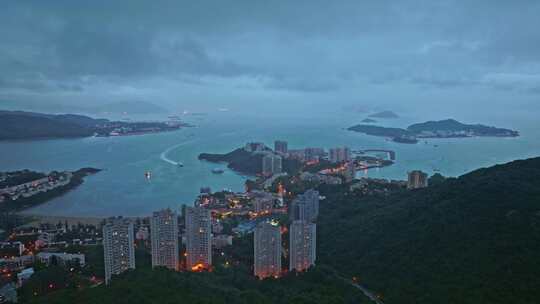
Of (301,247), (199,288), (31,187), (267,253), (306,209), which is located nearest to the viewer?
(199,288)

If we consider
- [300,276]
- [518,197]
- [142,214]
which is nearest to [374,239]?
[300,276]

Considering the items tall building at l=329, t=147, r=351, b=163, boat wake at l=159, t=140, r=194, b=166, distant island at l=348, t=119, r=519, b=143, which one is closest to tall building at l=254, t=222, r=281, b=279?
tall building at l=329, t=147, r=351, b=163

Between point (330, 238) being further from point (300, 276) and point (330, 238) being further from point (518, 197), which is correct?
point (518, 197)

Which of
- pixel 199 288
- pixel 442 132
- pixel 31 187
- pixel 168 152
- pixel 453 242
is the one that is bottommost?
pixel 199 288

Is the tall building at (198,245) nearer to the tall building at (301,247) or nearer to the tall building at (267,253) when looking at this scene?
the tall building at (267,253)

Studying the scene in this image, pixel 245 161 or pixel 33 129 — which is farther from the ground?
pixel 33 129

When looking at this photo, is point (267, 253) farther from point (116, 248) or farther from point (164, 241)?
point (116, 248)

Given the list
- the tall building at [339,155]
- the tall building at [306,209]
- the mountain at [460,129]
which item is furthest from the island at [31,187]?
the mountain at [460,129]

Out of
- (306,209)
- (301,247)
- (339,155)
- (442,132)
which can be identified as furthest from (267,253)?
(442,132)
